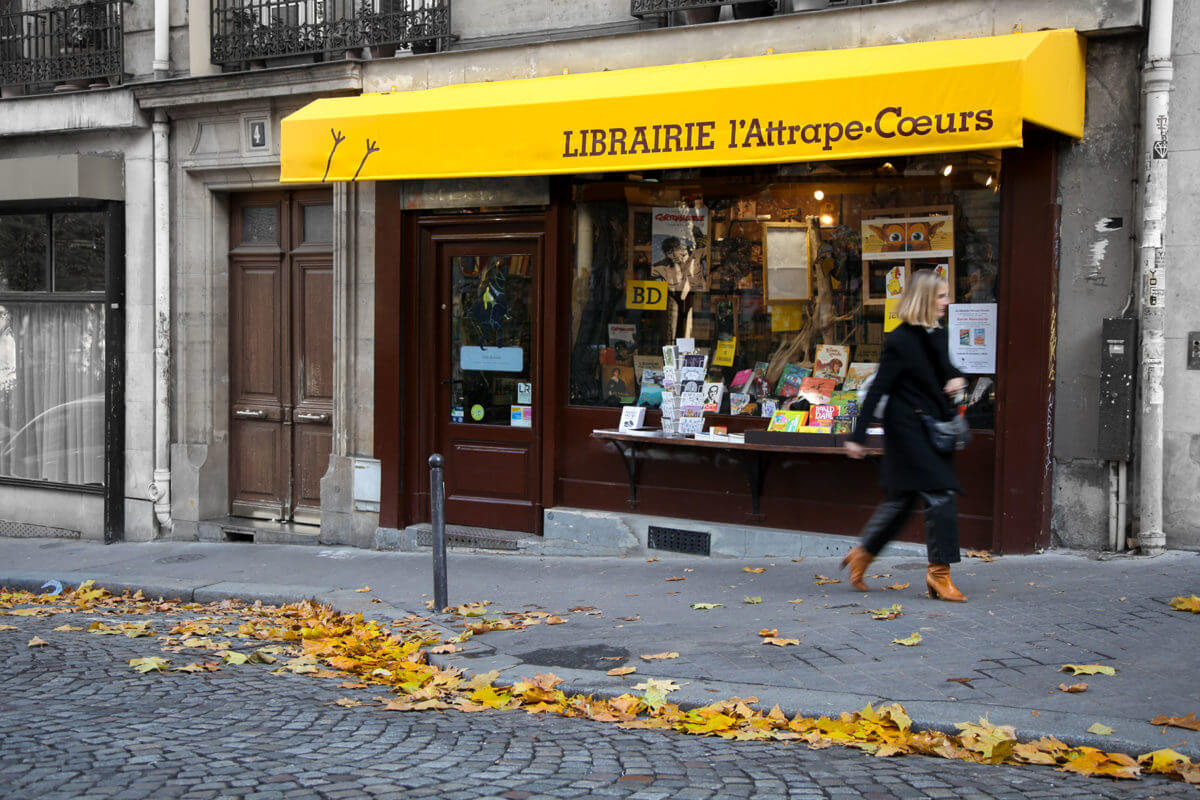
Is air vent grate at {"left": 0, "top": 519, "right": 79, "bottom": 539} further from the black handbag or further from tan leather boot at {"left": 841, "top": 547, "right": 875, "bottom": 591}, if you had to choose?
the black handbag

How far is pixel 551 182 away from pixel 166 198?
4.35m

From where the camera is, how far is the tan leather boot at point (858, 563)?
7.27m

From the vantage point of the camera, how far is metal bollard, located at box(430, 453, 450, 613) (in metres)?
7.46

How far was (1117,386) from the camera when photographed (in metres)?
7.75

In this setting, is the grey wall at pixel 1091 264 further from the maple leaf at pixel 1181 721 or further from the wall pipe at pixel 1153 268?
the maple leaf at pixel 1181 721

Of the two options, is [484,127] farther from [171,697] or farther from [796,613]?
[171,697]

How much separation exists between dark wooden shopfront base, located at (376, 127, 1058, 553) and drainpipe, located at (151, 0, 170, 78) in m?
2.99

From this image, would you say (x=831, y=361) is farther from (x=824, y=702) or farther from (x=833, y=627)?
(x=824, y=702)

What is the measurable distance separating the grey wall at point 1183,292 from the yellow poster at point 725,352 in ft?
9.82

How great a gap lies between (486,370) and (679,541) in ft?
7.50

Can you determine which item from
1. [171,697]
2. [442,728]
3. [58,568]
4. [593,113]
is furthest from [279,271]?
[442,728]

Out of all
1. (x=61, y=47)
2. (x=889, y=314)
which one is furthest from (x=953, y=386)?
(x=61, y=47)

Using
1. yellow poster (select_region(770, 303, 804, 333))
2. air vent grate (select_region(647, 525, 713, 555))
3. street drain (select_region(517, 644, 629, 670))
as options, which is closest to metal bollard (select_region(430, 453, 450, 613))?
street drain (select_region(517, 644, 629, 670))

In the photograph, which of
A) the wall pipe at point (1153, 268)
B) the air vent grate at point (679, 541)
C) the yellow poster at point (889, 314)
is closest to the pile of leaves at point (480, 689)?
the air vent grate at point (679, 541)
